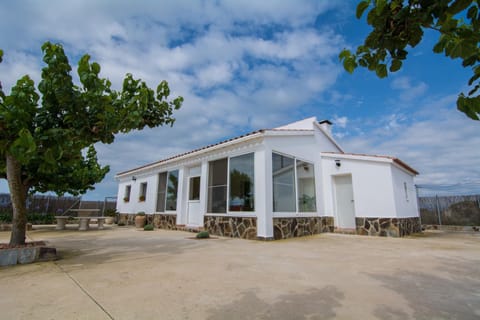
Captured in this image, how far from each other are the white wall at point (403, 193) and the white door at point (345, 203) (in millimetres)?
1414

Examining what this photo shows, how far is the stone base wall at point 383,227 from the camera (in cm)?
763

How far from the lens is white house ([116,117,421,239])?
7.05m

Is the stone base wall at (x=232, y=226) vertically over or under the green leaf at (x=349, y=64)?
under

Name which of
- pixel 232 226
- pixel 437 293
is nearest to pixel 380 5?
pixel 437 293

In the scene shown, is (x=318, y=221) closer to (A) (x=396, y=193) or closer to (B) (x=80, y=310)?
(A) (x=396, y=193)

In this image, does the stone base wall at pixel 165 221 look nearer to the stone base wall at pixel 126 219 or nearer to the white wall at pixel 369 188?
the stone base wall at pixel 126 219

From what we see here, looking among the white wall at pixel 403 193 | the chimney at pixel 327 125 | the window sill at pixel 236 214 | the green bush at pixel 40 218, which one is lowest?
the green bush at pixel 40 218

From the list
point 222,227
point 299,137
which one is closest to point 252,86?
point 299,137

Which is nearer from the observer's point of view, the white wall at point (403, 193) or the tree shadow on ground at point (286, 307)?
the tree shadow on ground at point (286, 307)

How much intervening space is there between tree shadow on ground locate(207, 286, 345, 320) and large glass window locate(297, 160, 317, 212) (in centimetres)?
572

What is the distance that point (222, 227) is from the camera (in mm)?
7695

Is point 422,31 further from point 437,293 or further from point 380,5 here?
point 437,293

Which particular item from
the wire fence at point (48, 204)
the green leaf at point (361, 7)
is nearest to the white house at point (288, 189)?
the green leaf at point (361, 7)

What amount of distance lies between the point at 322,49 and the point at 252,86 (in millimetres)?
4337
